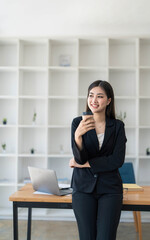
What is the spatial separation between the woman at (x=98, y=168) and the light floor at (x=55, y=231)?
1.59 meters

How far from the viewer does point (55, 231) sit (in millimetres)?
3488

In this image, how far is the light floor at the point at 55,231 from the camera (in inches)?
129

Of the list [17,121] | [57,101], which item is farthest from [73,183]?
[57,101]

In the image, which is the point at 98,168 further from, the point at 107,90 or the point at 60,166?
the point at 60,166

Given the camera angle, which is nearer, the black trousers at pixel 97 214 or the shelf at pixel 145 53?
the black trousers at pixel 97 214

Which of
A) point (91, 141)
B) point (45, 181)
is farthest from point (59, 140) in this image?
point (91, 141)

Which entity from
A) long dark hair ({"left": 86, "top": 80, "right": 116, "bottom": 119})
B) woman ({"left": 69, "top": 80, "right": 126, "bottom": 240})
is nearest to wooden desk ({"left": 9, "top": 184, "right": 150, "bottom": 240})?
woman ({"left": 69, "top": 80, "right": 126, "bottom": 240})

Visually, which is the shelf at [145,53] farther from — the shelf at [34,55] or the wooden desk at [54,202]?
the wooden desk at [54,202]

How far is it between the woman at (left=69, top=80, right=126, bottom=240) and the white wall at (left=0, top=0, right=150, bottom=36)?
6.80 feet

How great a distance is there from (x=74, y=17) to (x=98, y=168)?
2822 millimetres

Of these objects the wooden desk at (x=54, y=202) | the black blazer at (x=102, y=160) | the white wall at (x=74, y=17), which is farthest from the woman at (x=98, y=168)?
the white wall at (x=74, y=17)

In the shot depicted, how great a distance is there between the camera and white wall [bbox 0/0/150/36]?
364cm

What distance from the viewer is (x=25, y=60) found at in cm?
436

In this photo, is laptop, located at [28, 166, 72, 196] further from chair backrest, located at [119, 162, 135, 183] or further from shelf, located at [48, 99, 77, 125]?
shelf, located at [48, 99, 77, 125]
